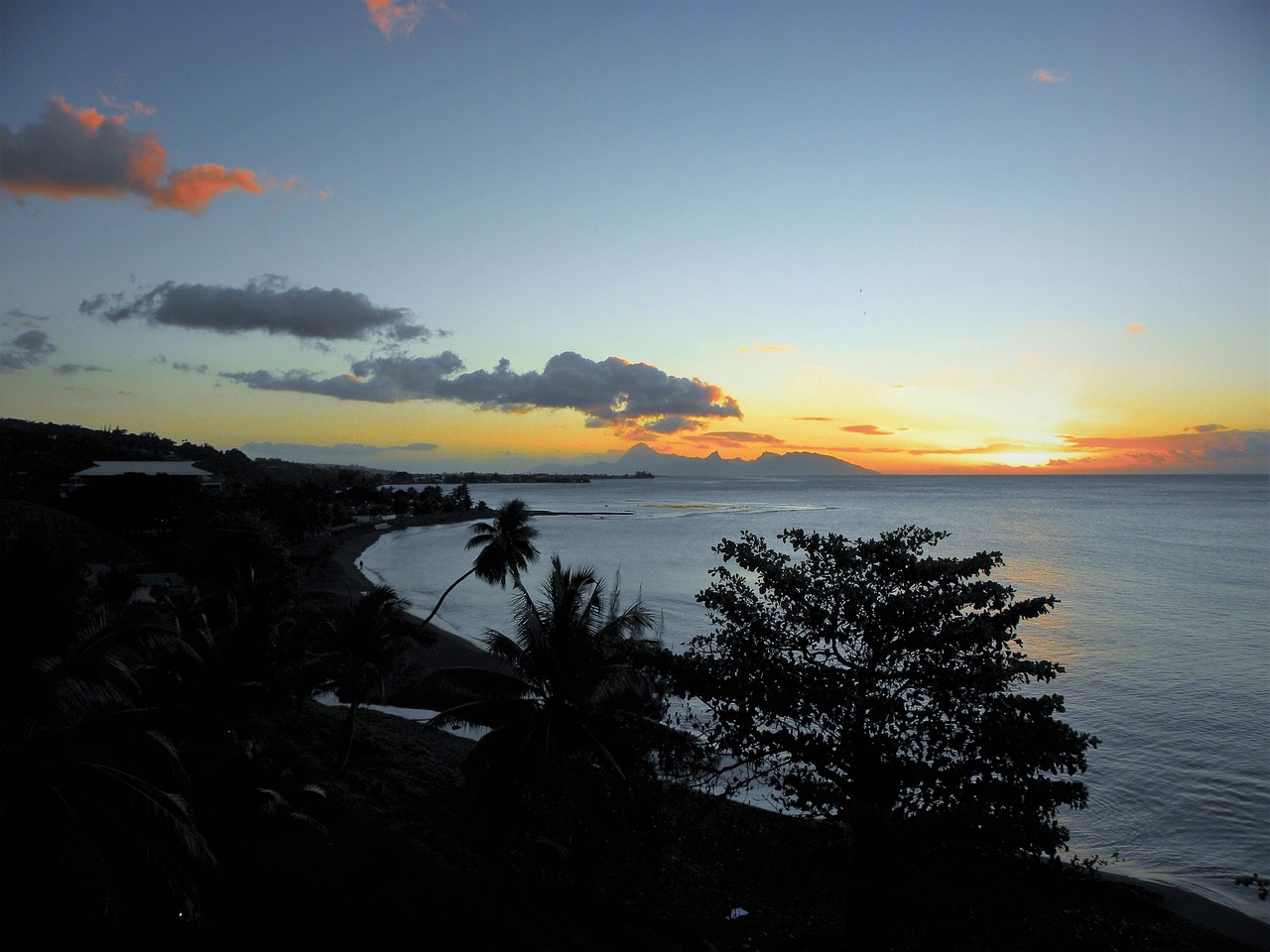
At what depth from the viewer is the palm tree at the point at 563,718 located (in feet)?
39.1

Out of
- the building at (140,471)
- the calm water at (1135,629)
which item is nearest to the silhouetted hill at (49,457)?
the building at (140,471)

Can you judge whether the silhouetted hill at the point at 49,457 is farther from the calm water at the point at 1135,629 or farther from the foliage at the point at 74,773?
the foliage at the point at 74,773

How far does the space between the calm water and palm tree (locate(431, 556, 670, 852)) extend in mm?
11629

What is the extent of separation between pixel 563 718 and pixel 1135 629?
117ft

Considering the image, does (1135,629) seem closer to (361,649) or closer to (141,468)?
(361,649)

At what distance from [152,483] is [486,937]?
57248 millimetres

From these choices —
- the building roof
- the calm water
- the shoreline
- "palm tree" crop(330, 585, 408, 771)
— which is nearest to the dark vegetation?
"palm tree" crop(330, 585, 408, 771)

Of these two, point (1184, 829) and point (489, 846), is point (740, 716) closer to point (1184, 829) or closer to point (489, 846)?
point (489, 846)

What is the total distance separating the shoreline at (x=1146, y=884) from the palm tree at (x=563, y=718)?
26.2ft

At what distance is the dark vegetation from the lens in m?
7.59

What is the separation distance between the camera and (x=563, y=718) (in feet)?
40.8

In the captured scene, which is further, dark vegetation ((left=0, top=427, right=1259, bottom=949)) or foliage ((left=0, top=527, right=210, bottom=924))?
dark vegetation ((left=0, top=427, right=1259, bottom=949))

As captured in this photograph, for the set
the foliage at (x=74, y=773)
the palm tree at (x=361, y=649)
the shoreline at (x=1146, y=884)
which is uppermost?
the foliage at (x=74, y=773)

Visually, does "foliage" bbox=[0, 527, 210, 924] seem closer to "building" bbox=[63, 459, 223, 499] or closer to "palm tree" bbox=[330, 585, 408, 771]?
"palm tree" bbox=[330, 585, 408, 771]
